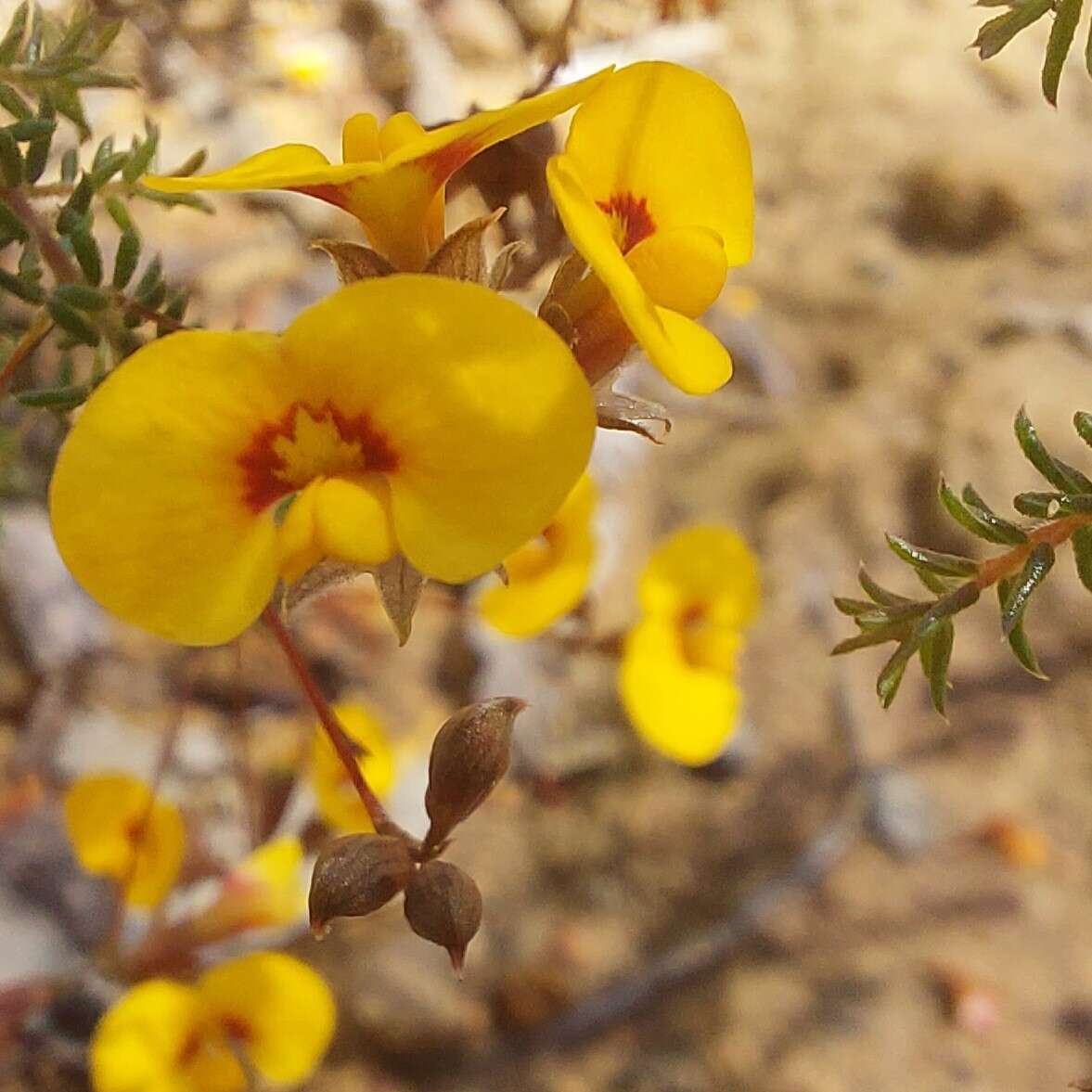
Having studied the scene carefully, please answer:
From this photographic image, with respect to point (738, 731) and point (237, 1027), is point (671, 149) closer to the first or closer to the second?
point (237, 1027)

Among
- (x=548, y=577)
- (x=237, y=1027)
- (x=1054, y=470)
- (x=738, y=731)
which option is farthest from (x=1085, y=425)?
(x=738, y=731)

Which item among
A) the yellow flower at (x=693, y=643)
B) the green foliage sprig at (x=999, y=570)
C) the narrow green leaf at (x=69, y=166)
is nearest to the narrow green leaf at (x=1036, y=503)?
the green foliage sprig at (x=999, y=570)

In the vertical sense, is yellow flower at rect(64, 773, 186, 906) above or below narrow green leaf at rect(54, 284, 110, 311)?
below

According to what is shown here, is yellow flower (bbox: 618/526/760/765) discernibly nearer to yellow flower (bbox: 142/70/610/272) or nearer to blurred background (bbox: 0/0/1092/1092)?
blurred background (bbox: 0/0/1092/1092)

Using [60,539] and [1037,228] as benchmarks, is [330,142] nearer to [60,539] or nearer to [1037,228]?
[1037,228]

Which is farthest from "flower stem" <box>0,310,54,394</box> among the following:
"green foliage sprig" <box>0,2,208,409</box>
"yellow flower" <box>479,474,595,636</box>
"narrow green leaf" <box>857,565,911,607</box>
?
"yellow flower" <box>479,474,595,636</box>

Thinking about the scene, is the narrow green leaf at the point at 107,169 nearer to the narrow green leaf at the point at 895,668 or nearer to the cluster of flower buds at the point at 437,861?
the cluster of flower buds at the point at 437,861
